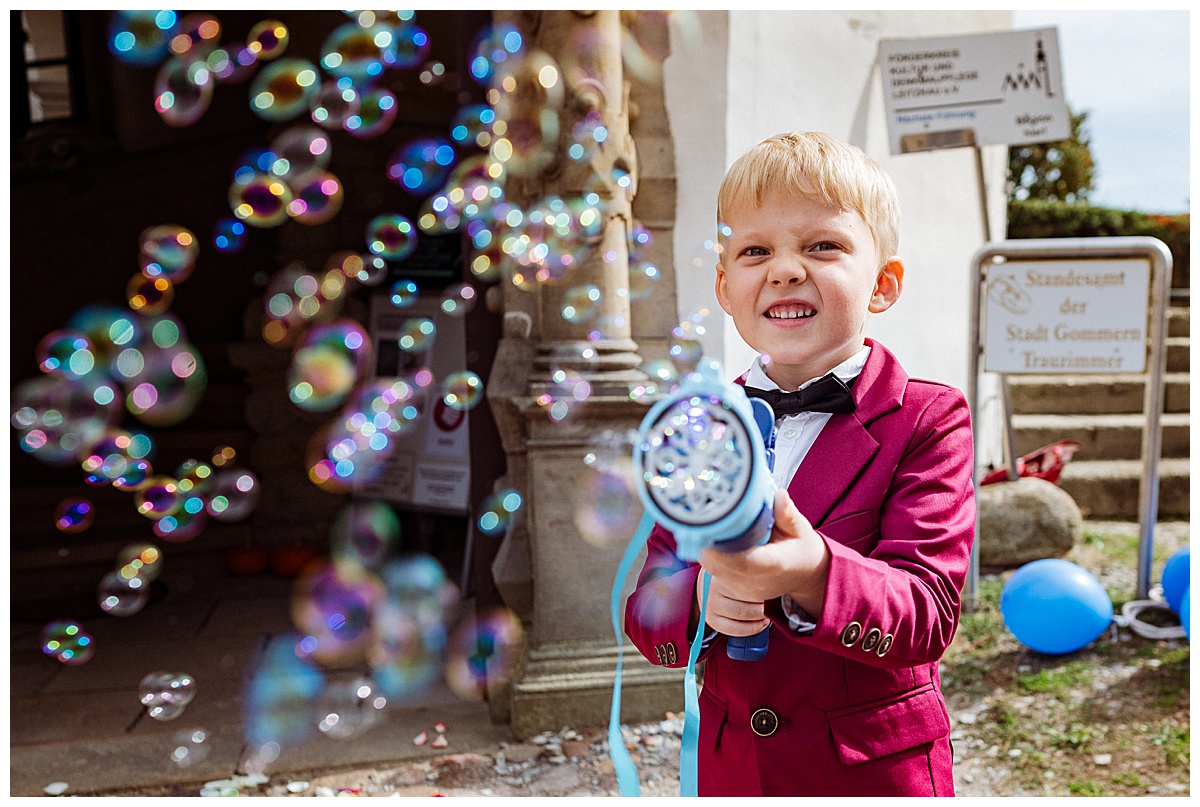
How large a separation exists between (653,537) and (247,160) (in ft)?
21.4

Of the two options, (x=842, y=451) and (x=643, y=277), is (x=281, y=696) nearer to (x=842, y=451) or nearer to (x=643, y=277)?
(x=643, y=277)

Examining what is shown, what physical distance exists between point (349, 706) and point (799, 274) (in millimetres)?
3181

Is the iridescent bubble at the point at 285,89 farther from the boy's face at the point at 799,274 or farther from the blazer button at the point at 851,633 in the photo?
the blazer button at the point at 851,633

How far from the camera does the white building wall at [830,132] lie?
3354mm

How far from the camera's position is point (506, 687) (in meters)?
3.45

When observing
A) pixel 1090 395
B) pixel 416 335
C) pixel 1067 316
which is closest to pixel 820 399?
pixel 1067 316

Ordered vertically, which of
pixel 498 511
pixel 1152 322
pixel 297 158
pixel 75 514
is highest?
pixel 297 158

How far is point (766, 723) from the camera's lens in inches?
44.1

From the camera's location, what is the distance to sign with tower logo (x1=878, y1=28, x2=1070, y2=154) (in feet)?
14.0

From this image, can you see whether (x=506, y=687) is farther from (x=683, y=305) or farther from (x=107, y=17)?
(x=107, y=17)

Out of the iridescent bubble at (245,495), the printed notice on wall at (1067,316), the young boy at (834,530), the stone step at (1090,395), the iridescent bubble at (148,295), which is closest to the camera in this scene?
the young boy at (834,530)

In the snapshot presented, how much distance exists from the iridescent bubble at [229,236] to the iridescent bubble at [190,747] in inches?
151

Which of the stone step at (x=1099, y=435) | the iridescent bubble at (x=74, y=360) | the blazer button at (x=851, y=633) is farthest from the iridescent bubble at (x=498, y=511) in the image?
the stone step at (x=1099, y=435)

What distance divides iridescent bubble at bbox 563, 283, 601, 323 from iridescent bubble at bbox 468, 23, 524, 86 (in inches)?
33.3
